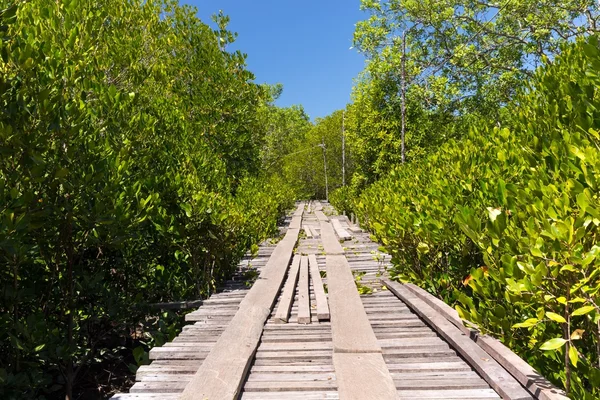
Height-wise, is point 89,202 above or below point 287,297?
above

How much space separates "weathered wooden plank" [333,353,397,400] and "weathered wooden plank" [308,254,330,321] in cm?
132

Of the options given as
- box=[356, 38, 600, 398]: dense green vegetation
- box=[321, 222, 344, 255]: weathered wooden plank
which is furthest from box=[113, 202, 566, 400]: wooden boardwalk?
box=[321, 222, 344, 255]: weathered wooden plank

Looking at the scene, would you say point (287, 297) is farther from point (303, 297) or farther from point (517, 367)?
point (517, 367)

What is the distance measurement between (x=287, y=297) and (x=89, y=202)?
3010 millimetres

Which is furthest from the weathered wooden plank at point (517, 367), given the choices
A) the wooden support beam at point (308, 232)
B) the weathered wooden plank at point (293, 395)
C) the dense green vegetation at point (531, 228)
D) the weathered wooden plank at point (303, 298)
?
the wooden support beam at point (308, 232)

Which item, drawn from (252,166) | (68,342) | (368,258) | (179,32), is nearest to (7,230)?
(68,342)

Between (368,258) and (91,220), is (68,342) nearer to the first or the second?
(91,220)

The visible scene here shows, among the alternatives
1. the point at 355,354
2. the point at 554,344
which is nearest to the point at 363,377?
the point at 355,354

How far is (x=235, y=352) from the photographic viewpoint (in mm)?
3902

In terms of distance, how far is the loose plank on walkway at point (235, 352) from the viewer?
3.19 m

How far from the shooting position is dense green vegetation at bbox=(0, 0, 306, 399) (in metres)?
3.83

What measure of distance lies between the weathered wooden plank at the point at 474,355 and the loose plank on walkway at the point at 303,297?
139 centimetres

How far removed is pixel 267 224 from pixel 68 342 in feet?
26.1

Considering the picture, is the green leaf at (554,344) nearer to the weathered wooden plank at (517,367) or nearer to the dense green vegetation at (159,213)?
the dense green vegetation at (159,213)
